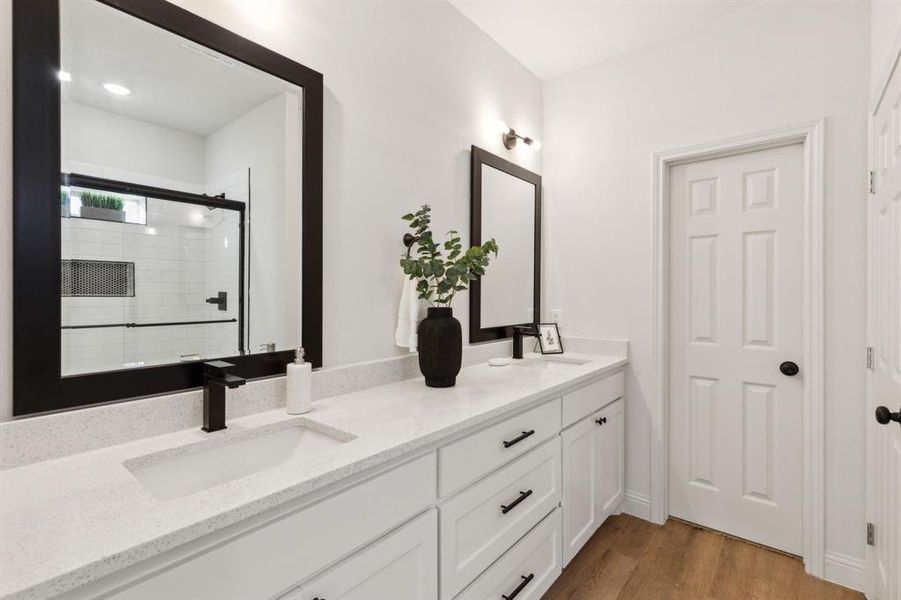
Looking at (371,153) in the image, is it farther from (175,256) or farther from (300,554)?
(300,554)

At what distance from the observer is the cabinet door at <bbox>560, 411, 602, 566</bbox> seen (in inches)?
75.2

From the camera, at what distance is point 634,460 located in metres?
2.56

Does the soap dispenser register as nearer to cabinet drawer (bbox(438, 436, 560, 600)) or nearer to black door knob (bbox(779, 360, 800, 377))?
cabinet drawer (bbox(438, 436, 560, 600))

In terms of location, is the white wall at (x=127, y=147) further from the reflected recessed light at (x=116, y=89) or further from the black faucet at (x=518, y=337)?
the black faucet at (x=518, y=337)

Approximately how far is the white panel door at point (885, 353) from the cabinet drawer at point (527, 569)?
40.8 inches

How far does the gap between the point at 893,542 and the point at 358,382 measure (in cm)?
185

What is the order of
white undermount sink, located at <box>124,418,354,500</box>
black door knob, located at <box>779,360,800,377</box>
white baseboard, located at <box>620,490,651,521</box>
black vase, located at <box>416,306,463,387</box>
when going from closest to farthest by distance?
white undermount sink, located at <box>124,418,354,500</box>, black vase, located at <box>416,306,463,387</box>, black door knob, located at <box>779,360,800,377</box>, white baseboard, located at <box>620,490,651,521</box>

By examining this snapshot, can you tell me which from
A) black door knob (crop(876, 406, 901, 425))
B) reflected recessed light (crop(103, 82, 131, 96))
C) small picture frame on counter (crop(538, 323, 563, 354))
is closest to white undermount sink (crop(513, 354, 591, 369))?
small picture frame on counter (crop(538, 323, 563, 354))

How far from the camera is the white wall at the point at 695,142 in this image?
1954 millimetres

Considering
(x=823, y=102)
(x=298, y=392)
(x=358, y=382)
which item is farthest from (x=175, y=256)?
(x=823, y=102)

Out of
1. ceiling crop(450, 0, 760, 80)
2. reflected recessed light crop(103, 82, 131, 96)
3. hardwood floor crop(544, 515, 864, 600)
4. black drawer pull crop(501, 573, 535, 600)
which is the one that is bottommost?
hardwood floor crop(544, 515, 864, 600)

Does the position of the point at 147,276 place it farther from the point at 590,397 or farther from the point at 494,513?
the point at 590,397

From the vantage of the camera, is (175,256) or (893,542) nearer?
(175,256)

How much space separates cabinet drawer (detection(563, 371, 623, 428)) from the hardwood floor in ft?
2.31
